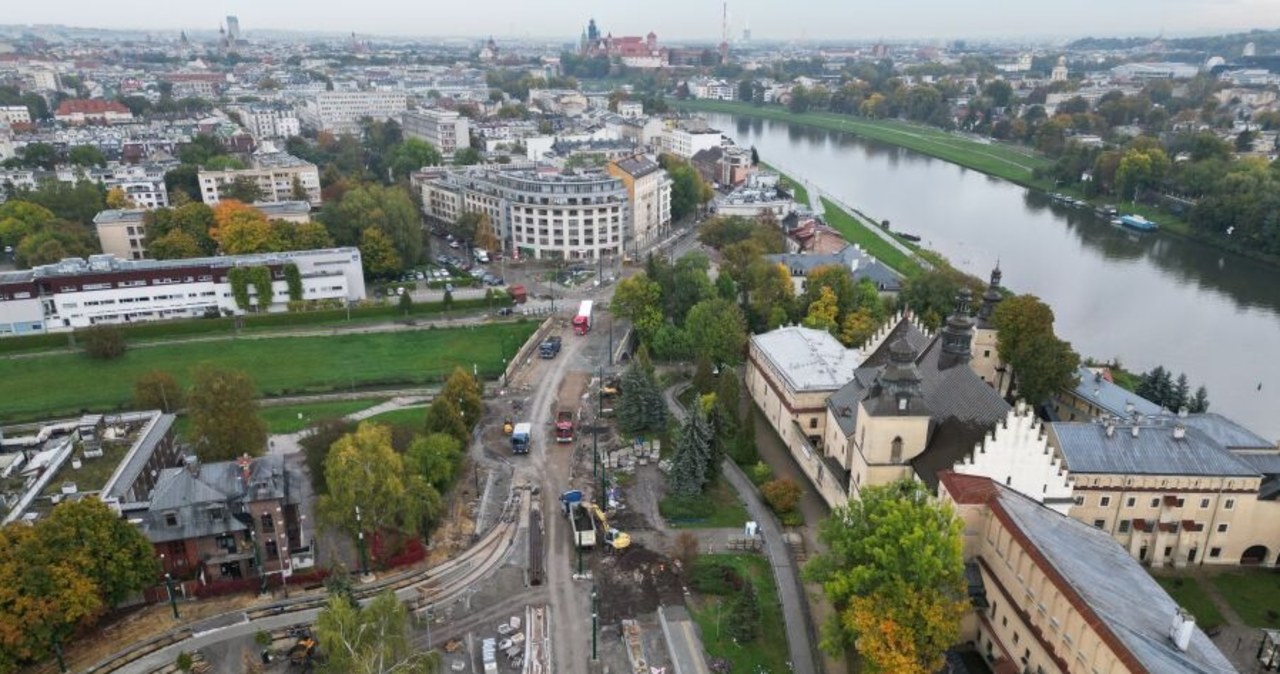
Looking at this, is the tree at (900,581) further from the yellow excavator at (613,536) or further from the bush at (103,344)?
the bush at (103,344)

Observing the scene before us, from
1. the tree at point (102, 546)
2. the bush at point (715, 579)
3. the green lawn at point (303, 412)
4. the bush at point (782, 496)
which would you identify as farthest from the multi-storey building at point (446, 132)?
the bush at point (715, 579)

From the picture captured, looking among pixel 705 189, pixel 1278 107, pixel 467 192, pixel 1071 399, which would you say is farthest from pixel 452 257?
pixel 1278 107

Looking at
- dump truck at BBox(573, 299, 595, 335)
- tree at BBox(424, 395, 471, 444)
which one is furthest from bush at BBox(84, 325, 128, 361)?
dump truck at BBox(573, 299, 595, 335)

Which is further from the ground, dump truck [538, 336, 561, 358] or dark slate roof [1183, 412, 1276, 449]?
dark slate roof [1183, 412, 1276, 449]

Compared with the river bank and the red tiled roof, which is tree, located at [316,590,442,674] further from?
the red tiled roof

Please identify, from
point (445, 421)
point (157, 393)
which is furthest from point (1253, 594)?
point (157, 393)

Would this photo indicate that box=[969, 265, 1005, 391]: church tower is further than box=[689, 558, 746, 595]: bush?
Yes

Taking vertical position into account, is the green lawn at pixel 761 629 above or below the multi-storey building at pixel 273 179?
below
